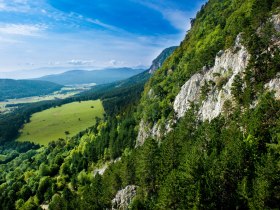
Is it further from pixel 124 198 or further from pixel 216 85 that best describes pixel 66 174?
pixel 216 85

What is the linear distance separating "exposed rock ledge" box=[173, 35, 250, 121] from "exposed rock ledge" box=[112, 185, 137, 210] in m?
Result: 36.5

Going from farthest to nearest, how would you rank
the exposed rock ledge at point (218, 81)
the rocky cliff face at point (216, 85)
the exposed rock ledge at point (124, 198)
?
the exposed rock ledge at point (218, 81), the rocky cliff face at point (216, 85), the exposed rock ledge at point (124, 198)

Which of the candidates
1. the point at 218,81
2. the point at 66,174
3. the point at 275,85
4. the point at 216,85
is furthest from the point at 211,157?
the point at 66,174

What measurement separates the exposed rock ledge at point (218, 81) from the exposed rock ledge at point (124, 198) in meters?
36.5

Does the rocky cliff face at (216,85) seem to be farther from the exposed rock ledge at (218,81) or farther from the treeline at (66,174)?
the treeline at (66,174)

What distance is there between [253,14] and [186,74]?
4261 cm

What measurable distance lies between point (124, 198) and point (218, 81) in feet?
173

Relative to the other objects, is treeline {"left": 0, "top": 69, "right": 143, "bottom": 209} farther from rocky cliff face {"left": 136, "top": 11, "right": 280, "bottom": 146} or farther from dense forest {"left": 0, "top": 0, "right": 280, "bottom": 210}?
rocky cliff face {"left": 136, "top": 11, "right": 280, "bottom": 146}

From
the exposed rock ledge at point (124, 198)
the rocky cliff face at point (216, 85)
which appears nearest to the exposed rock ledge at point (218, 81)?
the rocky cliff face at point (216, 85)

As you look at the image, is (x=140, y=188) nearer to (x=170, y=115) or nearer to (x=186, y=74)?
(x=170, y=115)

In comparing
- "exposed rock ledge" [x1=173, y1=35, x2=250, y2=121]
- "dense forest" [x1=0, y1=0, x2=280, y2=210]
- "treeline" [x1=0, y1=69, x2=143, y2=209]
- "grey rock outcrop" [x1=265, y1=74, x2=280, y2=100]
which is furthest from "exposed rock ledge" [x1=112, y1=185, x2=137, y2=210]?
"grey rock outcrop" [x1=265, y1=74, x2=280, y2=100]

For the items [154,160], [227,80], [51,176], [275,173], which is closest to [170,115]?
[227,80]

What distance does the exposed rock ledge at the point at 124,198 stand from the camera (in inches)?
3214

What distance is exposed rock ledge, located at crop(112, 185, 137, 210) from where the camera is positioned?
81.6 m
